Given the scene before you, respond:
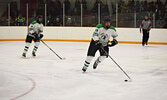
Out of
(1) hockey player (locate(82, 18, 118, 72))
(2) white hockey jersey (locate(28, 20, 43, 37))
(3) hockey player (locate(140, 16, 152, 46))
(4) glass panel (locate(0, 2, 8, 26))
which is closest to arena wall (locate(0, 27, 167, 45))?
(4) glass panel (locate(0, 2, 8, 26))

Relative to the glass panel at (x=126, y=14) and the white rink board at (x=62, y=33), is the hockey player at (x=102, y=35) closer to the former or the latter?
the white rink board at (x=62, y=33)

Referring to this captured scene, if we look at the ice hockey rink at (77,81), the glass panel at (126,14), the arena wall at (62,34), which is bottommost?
the ice hockey rink at (77,81)

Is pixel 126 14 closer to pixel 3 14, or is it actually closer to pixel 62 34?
pixel 62 34

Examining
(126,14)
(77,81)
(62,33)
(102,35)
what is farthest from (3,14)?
(77,81)

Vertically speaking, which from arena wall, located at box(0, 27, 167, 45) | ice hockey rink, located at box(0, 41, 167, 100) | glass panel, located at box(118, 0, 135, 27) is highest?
glass panel, located at box(118, 0, 135, 27)

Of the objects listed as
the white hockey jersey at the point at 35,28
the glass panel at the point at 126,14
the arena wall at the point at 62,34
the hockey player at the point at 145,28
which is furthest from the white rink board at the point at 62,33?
the white hockey jersey at the point at 35,28

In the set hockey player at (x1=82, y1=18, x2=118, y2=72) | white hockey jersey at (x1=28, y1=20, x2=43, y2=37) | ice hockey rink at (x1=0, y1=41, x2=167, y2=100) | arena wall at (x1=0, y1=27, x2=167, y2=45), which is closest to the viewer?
ice hockey rink at (x1=0, y1=41, x2=167, y2=100)

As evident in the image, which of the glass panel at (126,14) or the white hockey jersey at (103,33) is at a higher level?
the glass panel at (126,14)

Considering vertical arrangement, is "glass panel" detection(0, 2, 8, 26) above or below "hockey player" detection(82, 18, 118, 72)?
above

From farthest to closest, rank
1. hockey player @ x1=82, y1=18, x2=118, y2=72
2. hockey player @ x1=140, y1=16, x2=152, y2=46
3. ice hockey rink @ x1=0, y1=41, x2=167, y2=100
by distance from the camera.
Result: 1. hockey player @ x1=140, y1=16, x2=152, y2=46
2. hockey player @ x1=82, y1=18, x2=118, y2=72
3. ice hockey rink @ x1=0, y1=41, x2=167, y2=100

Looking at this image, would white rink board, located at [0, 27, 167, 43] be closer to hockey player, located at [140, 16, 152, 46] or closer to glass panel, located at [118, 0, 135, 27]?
glass panel, located at [118, 0, 135, 27]

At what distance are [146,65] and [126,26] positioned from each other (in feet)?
22.2

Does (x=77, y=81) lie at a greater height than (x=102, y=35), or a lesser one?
lesser

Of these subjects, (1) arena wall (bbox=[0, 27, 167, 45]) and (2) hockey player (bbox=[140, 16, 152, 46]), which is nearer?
(2) hockey player (bbox=[140, 16, 152, 46])
